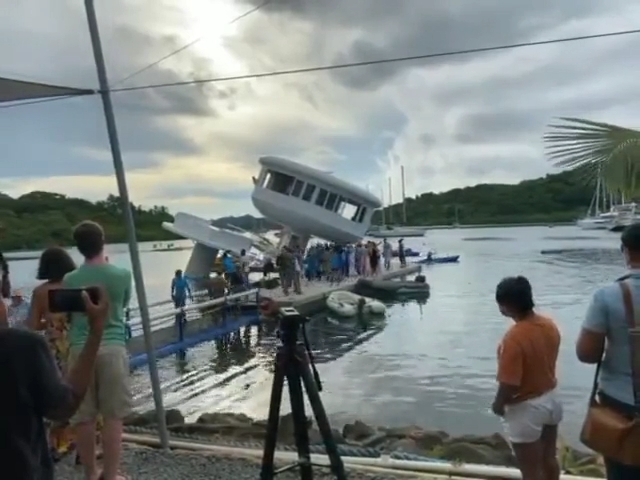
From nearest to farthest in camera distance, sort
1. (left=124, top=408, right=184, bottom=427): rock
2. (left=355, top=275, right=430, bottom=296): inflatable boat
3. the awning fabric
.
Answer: the awning fabric → (left=124, top=408, right=184, bottom=427): rock → (left=355, top=275, right=430, bottom=296): inflatable boat

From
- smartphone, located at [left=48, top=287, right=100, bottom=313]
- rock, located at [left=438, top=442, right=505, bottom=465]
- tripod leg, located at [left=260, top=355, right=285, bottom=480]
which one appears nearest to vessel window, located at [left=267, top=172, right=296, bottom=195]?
rock, located at [left=438, top=442, right=505, bottom=465]

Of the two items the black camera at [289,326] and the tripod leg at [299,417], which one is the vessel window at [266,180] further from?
the black camera at [289,326]

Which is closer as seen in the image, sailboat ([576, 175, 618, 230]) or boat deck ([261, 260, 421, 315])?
sailboat ([576, 175, 618, 230])

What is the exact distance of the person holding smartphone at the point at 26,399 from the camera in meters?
1.92

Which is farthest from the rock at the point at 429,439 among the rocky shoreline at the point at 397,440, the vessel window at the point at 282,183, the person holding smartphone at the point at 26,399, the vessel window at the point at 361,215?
the vessel window at the point at 361,215

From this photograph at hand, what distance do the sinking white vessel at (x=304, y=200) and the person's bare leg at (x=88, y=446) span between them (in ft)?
90.1

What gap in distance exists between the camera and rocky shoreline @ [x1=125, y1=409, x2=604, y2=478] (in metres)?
7.00

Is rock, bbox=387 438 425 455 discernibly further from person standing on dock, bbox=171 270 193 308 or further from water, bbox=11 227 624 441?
person standing on dock, bbox=171 270 193 308

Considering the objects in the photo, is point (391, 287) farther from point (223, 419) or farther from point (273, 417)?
point (273, 417)

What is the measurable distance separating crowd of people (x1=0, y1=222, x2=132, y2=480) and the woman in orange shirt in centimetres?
185

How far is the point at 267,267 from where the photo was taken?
31.9 m

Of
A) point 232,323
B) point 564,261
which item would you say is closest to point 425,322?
point 232,323

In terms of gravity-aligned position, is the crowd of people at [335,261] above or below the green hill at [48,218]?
below

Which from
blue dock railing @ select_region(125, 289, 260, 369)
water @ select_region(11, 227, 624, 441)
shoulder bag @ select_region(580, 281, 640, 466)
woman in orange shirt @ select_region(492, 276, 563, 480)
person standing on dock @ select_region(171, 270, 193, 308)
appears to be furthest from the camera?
person standing on dock @ select_region(171, 270, 193, 308)
